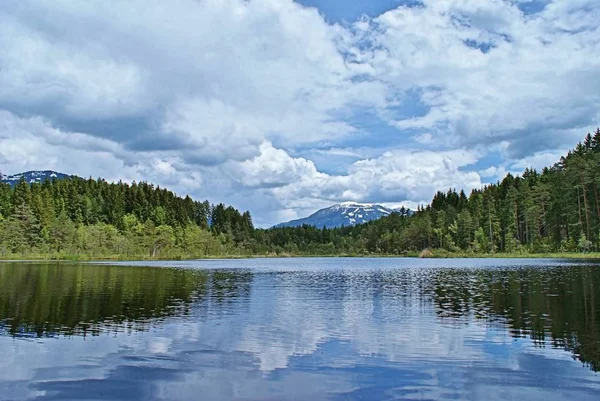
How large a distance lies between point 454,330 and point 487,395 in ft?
35.4

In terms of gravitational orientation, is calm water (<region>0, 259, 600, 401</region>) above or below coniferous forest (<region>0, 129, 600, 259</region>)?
below

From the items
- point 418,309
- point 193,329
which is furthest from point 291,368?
point 418,309

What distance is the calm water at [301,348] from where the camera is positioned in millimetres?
15742

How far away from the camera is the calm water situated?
1574 centimetres

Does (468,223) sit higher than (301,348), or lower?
higher

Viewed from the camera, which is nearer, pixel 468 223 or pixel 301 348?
pixel 301 348

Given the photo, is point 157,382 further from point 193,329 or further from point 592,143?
point 592,143

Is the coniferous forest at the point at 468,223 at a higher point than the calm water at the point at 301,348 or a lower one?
higher

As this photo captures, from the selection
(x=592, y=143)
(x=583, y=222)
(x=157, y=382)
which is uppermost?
(x=592, y=143)

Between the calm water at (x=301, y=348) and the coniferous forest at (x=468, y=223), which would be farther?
the coniferous forest at (x=468, y=223)

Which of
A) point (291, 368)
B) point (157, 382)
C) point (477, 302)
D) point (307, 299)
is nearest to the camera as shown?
point (157, 382)

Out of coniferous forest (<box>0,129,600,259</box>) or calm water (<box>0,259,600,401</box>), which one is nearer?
calm water (<box>0,259,600,401</box>)

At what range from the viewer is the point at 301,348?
70.8ft

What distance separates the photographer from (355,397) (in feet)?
48.6
